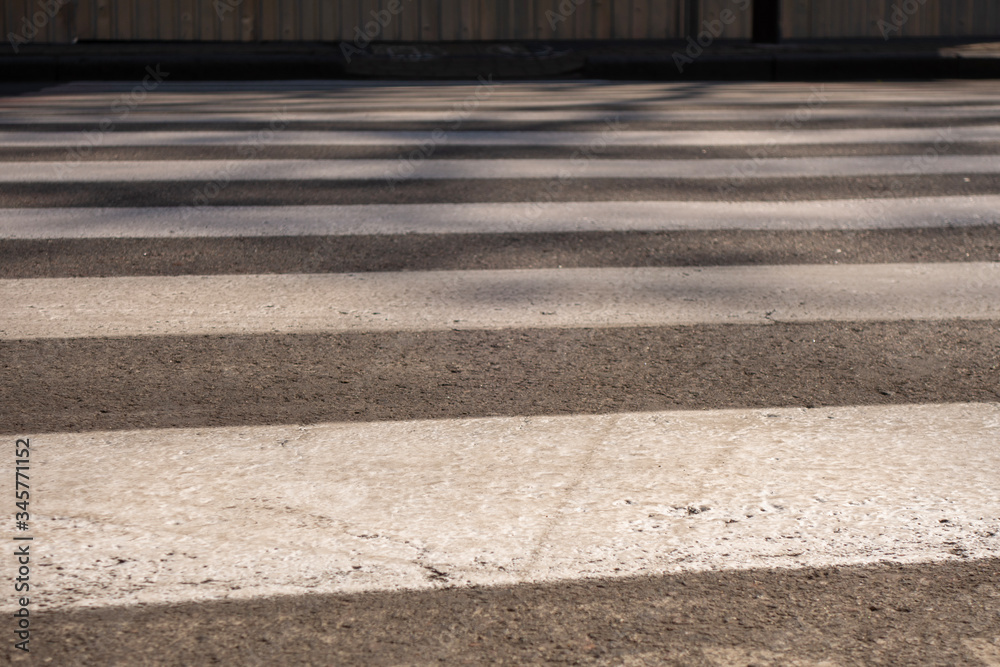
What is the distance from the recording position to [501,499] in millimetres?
2234

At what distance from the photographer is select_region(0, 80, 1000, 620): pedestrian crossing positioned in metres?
2.08

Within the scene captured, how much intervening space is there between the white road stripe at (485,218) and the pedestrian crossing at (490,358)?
0.02 meters

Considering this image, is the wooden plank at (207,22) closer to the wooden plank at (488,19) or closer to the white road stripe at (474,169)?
the wooden plank at (488,19)

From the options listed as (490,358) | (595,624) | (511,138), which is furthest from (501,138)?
(595,624)

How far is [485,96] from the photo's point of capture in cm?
873

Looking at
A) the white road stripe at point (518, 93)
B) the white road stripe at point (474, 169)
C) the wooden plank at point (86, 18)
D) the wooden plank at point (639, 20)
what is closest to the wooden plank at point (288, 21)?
the wooden plank at point (86, 18)

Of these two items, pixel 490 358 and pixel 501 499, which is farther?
pixel 490 358

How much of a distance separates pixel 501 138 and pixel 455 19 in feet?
27.2

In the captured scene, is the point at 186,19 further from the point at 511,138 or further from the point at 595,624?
the point at 595,624

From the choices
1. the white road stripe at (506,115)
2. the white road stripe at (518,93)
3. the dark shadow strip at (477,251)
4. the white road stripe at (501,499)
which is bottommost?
the white road stripe at (501,499)

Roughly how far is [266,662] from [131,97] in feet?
24.9

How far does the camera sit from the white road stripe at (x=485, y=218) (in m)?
4.48

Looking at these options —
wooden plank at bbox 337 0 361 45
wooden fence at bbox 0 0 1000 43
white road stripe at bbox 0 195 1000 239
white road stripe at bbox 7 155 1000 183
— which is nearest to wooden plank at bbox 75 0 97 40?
wooden fence at bbox 0 0 1000 43

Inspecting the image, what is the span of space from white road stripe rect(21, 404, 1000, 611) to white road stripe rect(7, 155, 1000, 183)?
9.77 ft
